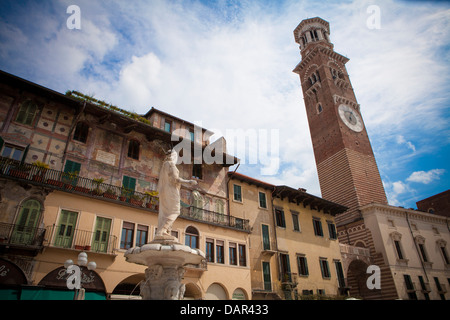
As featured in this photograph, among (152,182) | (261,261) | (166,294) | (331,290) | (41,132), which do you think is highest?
(41,132)

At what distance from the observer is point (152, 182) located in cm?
2103

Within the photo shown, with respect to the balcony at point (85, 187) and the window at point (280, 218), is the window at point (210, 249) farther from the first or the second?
the window at point (280, 218)

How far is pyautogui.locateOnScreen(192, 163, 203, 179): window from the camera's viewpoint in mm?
23891

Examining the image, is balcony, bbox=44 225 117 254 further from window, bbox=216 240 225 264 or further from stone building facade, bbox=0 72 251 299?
window, bbox=216 240 225 264

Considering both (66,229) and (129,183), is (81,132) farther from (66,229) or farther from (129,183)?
(66,229)

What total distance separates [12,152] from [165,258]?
12754 mm

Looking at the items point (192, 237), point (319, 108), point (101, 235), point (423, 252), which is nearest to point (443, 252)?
point (423, 252)

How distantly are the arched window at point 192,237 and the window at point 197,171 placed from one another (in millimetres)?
4857

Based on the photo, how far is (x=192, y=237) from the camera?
66.1 feet

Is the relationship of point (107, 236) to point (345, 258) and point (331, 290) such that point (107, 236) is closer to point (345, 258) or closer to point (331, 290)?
point (331, 290)

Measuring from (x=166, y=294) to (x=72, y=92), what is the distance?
15.8 meters

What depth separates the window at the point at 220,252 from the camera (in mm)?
20773

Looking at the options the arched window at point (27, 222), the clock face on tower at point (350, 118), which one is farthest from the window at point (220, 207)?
the clock face on tower at point (350, 118)
